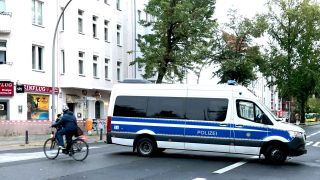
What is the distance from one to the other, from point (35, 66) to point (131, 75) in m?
16.1

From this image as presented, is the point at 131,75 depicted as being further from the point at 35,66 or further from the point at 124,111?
the point at 124,111

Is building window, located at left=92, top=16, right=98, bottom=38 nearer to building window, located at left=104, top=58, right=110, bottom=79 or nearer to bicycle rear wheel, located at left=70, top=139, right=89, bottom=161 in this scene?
building window, located at left=104, top=58, right=110, bottom=79

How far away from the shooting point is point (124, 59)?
48.6 metres

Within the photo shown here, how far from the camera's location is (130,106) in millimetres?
17734

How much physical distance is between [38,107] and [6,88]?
3.28 metres

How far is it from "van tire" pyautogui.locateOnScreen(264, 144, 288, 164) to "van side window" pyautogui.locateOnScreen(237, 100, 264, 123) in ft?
3.18

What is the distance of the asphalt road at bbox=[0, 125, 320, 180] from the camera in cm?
1256

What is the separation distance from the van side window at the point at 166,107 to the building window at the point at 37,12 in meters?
20.2

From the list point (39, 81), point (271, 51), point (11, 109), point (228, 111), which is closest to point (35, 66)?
point (39, 81)

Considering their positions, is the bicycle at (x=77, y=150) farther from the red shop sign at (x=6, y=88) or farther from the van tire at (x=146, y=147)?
the red shop sign at (x=6, y=88)

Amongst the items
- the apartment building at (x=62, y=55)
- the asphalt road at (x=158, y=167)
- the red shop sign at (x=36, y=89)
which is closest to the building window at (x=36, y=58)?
the apartment building at (x=62, y=55)

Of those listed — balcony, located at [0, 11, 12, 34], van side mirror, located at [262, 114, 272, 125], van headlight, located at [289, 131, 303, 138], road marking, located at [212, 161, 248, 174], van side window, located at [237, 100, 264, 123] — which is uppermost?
balcony, located at [0, 11, 12, 34]

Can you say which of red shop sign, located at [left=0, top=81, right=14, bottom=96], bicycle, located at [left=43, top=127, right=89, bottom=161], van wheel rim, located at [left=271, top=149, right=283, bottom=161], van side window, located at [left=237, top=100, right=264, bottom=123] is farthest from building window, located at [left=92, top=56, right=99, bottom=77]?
van wheel rim, located at [left=271, top=149, right=283, bottom=161]

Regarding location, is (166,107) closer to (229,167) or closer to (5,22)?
(229,167)
